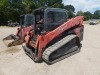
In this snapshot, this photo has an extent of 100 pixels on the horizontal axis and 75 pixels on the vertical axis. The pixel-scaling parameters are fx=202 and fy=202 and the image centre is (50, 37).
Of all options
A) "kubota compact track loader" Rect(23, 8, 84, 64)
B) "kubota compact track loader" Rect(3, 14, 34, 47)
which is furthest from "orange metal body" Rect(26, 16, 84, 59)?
"kubota compact track loader" Rect(3, 14, 34, 47)

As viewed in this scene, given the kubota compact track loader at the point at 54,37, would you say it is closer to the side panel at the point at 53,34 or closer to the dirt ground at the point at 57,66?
the side panel at the point at 53,34

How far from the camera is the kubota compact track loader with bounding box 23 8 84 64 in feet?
26.7

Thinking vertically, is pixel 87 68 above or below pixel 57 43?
below

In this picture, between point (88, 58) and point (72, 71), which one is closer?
point (72, 71)

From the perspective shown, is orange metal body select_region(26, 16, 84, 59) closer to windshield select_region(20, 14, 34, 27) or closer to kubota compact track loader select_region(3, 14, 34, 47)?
kubota compact track loader select_region(3, 14, 34, 47)

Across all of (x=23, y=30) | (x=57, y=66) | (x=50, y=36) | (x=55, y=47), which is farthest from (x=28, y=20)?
(x=57, y=66)

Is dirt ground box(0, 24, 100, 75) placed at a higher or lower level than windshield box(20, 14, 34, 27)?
lower

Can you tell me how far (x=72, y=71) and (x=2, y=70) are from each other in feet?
8.54

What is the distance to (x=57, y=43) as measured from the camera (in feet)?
28.1

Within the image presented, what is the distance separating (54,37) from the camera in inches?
337

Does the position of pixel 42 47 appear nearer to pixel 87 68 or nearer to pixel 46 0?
pixel 87 68

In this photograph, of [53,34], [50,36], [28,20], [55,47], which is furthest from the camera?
[28,20]

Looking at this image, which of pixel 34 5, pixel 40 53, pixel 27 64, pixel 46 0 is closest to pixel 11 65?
pixel 27 64

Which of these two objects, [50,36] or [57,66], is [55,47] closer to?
[50,36]
